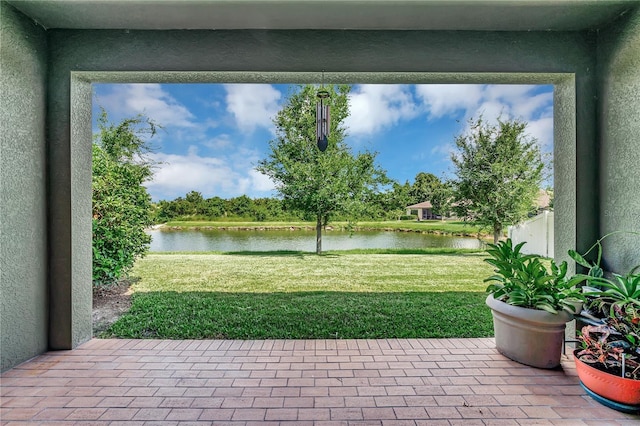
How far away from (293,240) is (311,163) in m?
2.57

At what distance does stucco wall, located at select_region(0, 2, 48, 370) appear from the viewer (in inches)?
102

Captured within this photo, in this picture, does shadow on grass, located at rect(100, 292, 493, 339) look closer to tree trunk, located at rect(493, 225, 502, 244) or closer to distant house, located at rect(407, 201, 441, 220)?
tree trunk, located at rect(493, 225, 502, 244)

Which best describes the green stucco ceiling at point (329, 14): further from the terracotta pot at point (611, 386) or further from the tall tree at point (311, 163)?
the tall tree at point (311, 163)

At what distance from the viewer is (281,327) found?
3604 millimetres

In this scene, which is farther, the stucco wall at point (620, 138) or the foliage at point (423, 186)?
the foliage at point (423, 186)

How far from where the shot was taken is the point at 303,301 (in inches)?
178

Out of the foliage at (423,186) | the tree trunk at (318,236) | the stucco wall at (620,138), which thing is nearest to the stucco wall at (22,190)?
the stucco wall at (620,138)

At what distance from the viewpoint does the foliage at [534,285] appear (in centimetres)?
269

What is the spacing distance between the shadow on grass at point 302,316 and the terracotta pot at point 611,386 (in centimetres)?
116

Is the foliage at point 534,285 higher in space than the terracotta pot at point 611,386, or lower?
higher

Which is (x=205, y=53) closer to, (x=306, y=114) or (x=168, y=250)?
(x=306, y=114)

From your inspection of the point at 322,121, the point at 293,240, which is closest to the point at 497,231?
the point at 293,240

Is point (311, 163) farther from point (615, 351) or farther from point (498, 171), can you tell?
point (615, 351)

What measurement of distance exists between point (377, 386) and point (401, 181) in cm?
883
